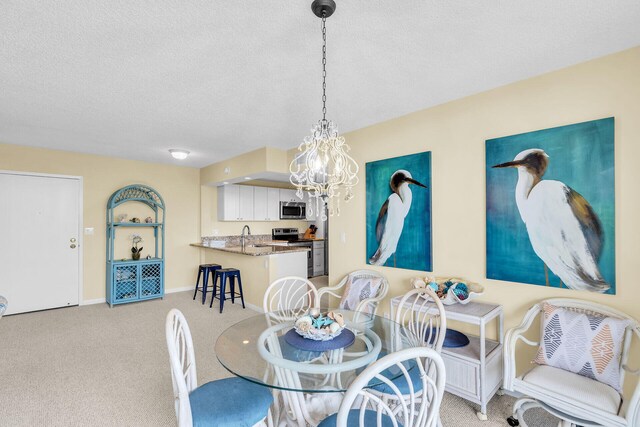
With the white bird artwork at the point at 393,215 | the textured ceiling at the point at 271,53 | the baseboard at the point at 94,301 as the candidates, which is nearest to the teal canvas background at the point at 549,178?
the textured ceiling at the point at 271,53

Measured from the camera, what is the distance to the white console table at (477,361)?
2.22m

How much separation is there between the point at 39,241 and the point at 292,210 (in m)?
4.40

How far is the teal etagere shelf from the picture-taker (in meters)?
4.97

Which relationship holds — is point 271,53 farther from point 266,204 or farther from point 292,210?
point 292,210

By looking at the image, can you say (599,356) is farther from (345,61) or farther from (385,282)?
(345,61)

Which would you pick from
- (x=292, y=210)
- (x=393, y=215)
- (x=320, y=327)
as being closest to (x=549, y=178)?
(x=393, y=215)

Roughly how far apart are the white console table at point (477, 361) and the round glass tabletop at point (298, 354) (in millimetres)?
605

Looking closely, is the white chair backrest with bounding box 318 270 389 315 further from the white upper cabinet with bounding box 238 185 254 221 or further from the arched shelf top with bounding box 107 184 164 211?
the arched shelf top with bounding box 107 184 164 211

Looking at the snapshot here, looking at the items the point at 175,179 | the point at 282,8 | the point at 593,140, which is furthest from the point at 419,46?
the point at 175,179

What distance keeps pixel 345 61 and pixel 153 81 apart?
58.6 inches

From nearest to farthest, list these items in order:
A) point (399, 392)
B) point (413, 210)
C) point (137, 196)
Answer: point (399, 392) → point (413, 210) → point (137, 196)

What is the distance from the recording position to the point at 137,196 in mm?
5465

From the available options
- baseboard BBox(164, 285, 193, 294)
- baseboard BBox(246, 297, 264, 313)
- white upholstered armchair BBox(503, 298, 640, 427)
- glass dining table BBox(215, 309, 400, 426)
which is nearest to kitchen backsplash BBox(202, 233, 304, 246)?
baseboard BBox(164, 285, 193, 294)

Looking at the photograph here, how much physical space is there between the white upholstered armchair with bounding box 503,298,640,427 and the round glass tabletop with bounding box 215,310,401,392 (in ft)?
2.98
